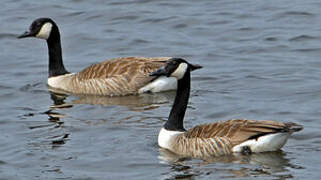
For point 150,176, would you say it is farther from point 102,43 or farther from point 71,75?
point 102,43

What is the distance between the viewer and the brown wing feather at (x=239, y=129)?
12.0 m

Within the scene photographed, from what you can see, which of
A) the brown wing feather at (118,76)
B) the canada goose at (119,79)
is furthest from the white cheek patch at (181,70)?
the brown wing feather at (118,76)

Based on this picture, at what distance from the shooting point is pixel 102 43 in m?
20.8

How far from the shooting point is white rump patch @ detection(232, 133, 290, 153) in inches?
479

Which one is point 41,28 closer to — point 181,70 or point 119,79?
point 119,79

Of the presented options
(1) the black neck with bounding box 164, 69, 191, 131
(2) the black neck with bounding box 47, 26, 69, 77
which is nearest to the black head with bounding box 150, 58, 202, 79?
(1) the black neck with bounding box 164, 69, 191, 131

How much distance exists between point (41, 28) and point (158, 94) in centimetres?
287

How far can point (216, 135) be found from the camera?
12516mm

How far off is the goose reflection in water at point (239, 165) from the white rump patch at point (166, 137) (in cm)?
32

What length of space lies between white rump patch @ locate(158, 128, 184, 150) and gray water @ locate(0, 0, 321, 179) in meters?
0.21

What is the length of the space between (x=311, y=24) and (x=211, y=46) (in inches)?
111

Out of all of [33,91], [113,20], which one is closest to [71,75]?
[33,91]

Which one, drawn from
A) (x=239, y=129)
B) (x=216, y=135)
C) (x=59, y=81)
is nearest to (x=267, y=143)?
(x=239, y=129)

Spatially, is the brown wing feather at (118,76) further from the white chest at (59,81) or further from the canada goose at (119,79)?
the white chest at (59,81)
